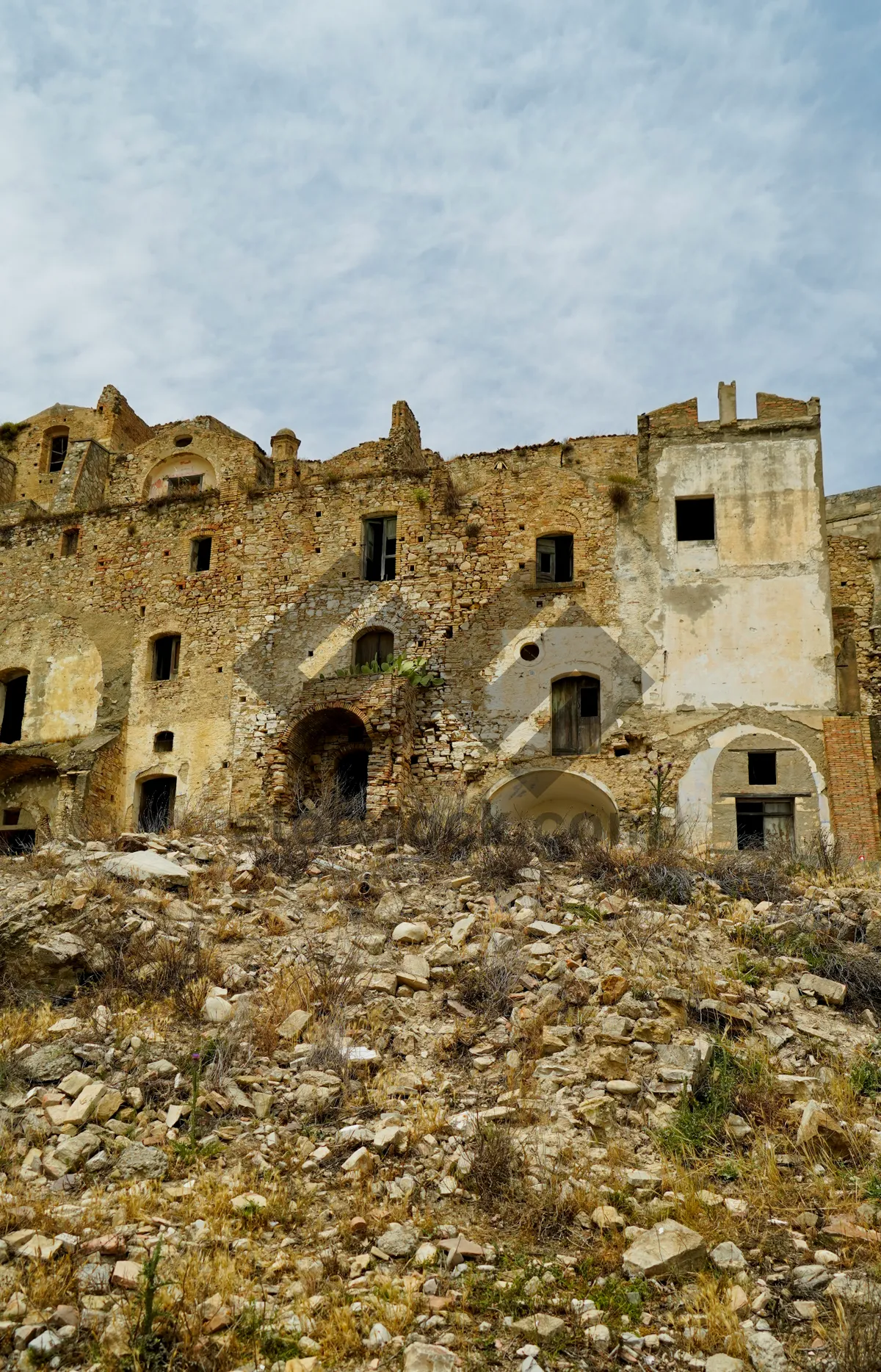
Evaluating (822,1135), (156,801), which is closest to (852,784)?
(822,1135)

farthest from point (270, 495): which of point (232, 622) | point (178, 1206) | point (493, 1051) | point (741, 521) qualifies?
point (178, 1206)

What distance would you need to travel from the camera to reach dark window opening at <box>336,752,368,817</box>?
22031 mm

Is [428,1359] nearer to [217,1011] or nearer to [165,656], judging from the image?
[217,1011]

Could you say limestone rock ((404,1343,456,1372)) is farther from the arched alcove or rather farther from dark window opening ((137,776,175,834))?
the arched alcove

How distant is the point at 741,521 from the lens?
21.1 meters

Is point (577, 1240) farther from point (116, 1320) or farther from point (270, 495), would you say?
point (270, 495)

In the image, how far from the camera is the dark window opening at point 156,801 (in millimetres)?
22953

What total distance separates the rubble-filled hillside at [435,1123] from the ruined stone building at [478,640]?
6.77 meters

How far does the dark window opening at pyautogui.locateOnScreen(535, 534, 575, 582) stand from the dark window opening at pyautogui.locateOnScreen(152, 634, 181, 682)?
811 centimetres

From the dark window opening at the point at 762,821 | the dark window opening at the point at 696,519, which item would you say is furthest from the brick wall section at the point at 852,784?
the dark window opening at the point at 696,519

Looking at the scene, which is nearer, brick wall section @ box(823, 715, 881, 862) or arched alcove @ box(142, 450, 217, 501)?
brick wall section @ box(823, 715, 881, 862)

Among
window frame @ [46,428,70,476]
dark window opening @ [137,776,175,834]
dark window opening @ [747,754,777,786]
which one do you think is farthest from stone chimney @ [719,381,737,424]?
window frame @ [46,428,70,476]

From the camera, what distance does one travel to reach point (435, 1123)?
836cm

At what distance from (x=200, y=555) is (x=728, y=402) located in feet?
38.9
